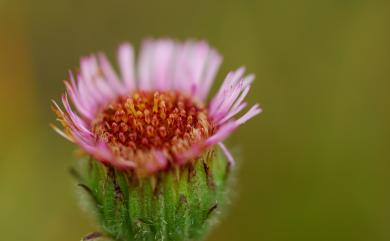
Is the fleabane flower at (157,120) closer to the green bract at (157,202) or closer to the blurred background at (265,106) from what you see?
the green bract at (157,202)

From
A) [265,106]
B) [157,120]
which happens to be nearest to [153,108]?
[157,120]

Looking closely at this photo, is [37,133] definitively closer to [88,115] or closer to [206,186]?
[88,115]

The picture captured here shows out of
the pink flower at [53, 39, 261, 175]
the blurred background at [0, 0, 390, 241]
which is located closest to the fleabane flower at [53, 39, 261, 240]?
the pink flower at [53, 39, 261, 175]

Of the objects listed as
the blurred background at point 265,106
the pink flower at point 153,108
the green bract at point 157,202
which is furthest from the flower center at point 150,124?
the blurred background at point 265,106

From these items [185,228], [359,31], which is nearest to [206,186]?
[185,228]

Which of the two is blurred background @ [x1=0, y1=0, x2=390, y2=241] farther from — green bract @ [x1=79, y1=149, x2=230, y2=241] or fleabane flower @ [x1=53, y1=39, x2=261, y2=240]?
green bract @ [x1=79, y1=149, x2=230, y2=241]

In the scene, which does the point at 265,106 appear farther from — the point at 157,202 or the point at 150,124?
the point at 157,202
